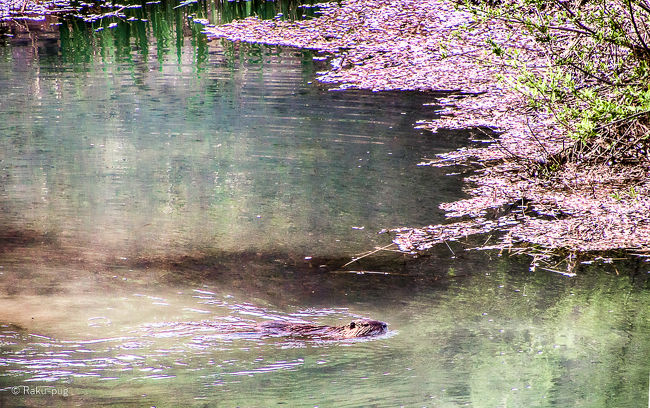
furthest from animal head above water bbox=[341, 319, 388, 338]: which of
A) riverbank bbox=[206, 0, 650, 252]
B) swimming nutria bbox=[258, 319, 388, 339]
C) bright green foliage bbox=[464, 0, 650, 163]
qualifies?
bright green foliage bbox=[464, 0, 650, 163]

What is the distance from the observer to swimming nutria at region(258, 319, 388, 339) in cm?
486

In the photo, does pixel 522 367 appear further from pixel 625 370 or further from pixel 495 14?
pixel 495 14

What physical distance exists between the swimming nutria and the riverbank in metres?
1.45

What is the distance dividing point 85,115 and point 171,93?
1357 mm

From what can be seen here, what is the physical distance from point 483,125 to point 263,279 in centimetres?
459

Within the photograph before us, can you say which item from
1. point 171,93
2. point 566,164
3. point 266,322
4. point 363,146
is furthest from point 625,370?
point 171,93

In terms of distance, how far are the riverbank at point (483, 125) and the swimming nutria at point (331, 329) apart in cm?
145

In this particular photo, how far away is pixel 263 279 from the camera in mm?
5738

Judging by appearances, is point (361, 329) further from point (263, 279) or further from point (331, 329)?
point (263, 279)

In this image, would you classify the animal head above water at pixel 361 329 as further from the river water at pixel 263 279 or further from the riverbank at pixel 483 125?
the riverbank at pixel 483 125

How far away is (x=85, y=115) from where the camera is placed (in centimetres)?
999

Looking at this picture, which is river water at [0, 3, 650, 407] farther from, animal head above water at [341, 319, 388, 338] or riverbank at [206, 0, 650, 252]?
riverbank at [206, 0, 650, 252]

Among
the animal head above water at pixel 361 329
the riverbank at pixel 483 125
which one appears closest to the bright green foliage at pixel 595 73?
the riverbank at pixel 483 125

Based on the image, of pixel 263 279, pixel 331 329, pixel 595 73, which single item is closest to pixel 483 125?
pixel 595 73
